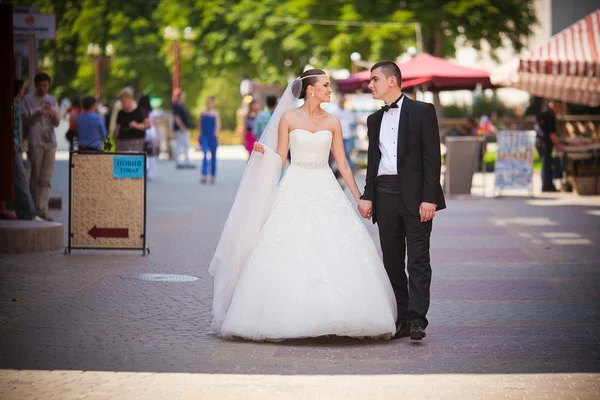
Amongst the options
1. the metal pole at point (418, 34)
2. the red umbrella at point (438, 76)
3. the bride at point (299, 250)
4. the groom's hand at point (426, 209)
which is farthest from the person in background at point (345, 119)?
the metal pole at point (418, 34)

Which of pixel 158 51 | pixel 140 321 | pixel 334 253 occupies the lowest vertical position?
pixel 140 321

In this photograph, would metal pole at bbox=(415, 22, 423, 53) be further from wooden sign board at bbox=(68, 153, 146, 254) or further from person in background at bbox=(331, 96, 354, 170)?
wooden sign board at bbox=(68, 153, 146, 254)

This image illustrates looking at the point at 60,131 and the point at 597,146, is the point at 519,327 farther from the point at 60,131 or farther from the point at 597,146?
the point at 60,131

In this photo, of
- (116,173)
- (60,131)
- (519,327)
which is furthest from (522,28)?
(519,327)

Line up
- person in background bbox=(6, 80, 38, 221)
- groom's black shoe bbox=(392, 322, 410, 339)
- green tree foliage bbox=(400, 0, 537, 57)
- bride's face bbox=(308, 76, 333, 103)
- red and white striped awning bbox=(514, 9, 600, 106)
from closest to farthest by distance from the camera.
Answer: groom's black shoe bbox=(392, 322, 410, 339) → bride's face bbox=(308, 76, 333, 103) → person in background bbox=(6, 80, 38, 221) → red and white striped awning bbox=(514, 9, 600, 106) → green tree foliage bbox=(400, 0, 537, 57)

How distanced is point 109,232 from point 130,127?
8.17m

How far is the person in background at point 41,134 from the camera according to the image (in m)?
15.5

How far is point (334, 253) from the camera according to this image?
8.19m

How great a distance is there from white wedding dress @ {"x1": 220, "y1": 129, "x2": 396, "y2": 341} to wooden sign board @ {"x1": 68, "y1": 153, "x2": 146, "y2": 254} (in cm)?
463

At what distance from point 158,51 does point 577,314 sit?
5304 cm

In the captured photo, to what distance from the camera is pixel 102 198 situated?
1285 cm

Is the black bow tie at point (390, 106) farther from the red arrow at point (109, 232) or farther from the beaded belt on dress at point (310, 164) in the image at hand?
the red arrow at point (109, 232)

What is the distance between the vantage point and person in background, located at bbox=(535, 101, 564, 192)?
23.8 metres

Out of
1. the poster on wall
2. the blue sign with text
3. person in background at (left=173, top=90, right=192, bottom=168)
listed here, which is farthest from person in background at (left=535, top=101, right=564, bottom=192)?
the blue sign with text
